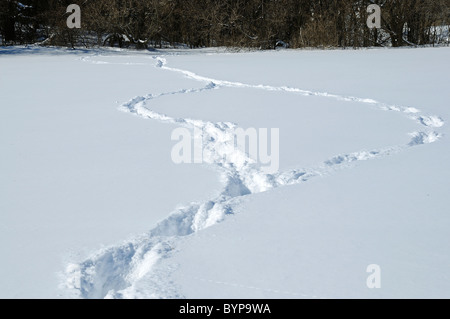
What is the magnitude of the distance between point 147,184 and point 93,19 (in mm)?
10792

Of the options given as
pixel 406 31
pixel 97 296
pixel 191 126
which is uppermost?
pixel 406 31

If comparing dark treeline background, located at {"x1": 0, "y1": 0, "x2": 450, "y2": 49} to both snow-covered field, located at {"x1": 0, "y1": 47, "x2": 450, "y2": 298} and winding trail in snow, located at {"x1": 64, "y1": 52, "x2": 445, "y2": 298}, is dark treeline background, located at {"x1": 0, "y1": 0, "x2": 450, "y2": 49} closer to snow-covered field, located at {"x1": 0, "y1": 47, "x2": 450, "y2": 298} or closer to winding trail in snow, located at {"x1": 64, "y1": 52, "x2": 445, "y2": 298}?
snow-covered field, located at {"x1": 0, "y1": 47, "x2": 450, "y2": 298}

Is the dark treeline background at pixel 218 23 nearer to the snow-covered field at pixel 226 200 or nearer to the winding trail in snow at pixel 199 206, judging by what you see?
the snow-covered field at pixel 226 200

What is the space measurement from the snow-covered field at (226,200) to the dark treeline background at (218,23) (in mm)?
7721

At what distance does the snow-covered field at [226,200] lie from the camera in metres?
1.41

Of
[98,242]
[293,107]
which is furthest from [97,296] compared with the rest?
[293,107]

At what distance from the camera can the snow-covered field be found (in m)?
1.41

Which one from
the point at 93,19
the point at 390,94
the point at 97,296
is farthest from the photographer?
the point at 93,19

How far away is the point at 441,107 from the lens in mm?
3492

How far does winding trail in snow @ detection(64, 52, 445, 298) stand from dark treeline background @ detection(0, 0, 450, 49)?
8.14m

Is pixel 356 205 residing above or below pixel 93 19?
below

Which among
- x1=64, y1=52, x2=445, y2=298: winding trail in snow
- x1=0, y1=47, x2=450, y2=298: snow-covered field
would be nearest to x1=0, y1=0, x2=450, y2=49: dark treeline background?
x1=0, y1=47, x2=450, y2=298: snow-covered field

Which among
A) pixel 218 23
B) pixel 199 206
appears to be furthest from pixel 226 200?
pixel 218 23
